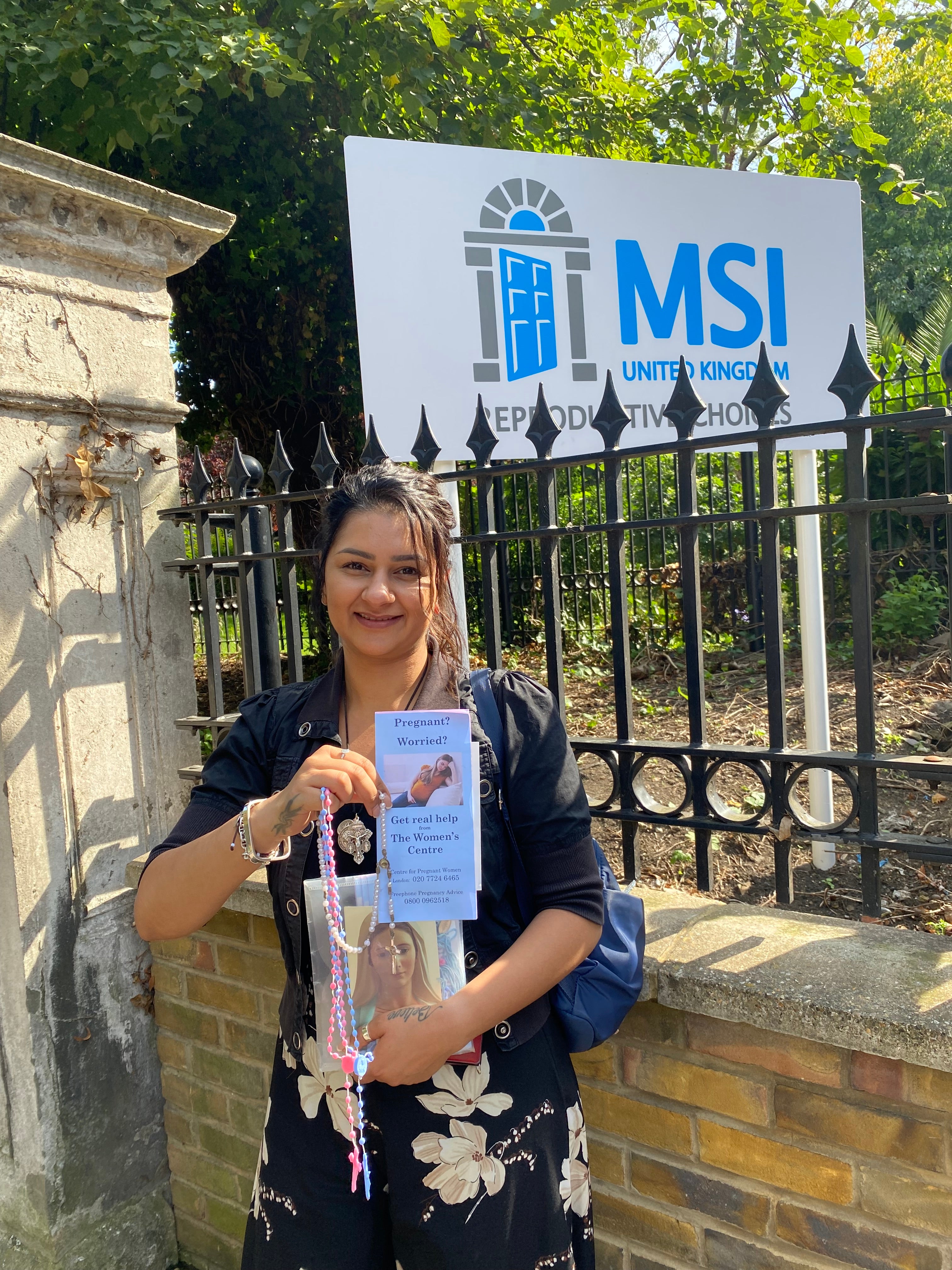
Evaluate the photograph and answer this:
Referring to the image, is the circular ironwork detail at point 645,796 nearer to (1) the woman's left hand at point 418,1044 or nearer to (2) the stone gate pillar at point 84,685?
(1) the woman's left hand at point 418,1044

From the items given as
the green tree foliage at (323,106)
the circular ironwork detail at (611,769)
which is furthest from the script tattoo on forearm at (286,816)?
the green tree foliage at (323,106)

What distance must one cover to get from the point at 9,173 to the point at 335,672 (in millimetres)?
1675

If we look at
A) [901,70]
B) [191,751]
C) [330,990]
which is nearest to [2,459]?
[191,751]

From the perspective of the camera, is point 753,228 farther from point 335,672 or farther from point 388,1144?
point 388,1144

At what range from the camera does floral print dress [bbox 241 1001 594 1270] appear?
148 centimetres

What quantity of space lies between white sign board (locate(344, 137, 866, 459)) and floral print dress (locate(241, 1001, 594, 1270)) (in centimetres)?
165

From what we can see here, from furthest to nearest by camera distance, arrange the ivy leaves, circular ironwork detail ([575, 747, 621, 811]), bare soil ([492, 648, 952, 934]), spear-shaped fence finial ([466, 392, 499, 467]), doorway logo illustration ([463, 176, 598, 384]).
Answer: the ivy leaves → bare soil ([492, 648, 952, 934]) → doorway logo illustration ([463, 176, 598, 384]) → spear-shaped fence finial ([466, 392, 499, 467]) → circular ironwork detail ([575, 747, 621, 811])

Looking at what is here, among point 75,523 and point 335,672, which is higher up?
point 75,523

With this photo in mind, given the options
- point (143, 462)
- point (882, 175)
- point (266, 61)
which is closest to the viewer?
point (143, 462)

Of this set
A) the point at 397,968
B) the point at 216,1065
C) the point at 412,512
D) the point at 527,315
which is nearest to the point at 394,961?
the point at 397,968

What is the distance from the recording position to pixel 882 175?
5.02m

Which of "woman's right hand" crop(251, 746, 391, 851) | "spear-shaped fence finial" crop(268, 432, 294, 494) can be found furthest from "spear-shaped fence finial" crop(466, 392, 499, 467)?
"woman's right hand" crop(251, 746, 391, 851)

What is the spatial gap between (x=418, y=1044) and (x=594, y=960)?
1.28 ft

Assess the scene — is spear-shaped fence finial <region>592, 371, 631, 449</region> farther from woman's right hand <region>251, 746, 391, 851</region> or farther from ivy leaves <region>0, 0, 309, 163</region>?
ivy leaves <region>0, 0, 309, 163</region>
